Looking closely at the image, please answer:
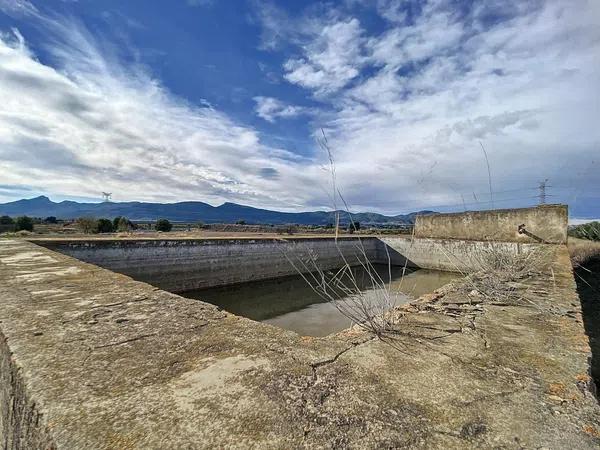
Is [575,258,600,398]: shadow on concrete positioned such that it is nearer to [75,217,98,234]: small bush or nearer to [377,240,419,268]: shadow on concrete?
[377,240,419,268]: shadow on concrete

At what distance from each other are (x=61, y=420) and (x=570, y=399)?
5.54ft

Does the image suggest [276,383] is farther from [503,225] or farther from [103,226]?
[103,226]

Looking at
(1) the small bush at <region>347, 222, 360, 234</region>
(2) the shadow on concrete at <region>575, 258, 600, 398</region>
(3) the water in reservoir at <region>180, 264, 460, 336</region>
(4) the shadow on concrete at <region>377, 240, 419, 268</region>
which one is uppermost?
(1) the small bush at <region>347, 222, 360, 234</region>

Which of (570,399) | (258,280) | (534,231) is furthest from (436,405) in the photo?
(534,231)

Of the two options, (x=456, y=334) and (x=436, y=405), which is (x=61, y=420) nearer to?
(x=436, y=405)

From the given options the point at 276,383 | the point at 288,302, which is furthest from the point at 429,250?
the point at 276,383

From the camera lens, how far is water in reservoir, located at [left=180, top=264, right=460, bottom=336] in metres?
5.97

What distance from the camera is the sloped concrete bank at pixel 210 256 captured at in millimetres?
7777

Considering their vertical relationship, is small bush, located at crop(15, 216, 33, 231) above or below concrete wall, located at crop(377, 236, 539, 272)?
above

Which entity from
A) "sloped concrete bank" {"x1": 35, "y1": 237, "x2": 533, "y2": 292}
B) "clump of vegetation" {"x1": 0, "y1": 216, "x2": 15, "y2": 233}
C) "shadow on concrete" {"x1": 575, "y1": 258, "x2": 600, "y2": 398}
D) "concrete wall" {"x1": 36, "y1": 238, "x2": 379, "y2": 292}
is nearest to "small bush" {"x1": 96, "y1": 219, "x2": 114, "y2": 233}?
"clump of vegetation" {"x1": 0, "y1": 216, "x2": 15, "y2": 233}

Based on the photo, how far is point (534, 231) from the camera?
11.0m

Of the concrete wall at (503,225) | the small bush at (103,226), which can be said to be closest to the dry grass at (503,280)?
the concrete wall at (503,225)

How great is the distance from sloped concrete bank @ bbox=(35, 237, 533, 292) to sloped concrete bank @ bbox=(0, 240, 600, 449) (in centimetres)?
389

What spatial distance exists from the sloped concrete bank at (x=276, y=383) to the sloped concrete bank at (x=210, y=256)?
3.89m
